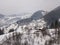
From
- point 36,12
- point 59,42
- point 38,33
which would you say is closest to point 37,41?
point 38,33

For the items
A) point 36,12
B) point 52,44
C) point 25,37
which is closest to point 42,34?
point 25,37

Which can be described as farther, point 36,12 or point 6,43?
point 36,12

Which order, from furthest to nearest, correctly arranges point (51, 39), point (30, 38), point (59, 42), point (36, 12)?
point (36, 12) < point (30, 38) < point (51, 39) < point (59, 42)

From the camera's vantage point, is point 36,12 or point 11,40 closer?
point 11,40

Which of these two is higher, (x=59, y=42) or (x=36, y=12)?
(x=36, y=12)

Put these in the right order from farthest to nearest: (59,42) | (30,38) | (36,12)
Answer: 1. (36,12)
2. (30,38)
3. (59,42)

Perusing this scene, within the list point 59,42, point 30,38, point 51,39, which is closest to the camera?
point 59,42

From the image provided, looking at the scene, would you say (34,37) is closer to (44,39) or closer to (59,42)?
(44,39)

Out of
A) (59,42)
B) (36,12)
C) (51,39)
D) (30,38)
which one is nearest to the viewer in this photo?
(59,42)

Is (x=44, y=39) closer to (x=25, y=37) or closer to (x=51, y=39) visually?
(x=51, y=39)
